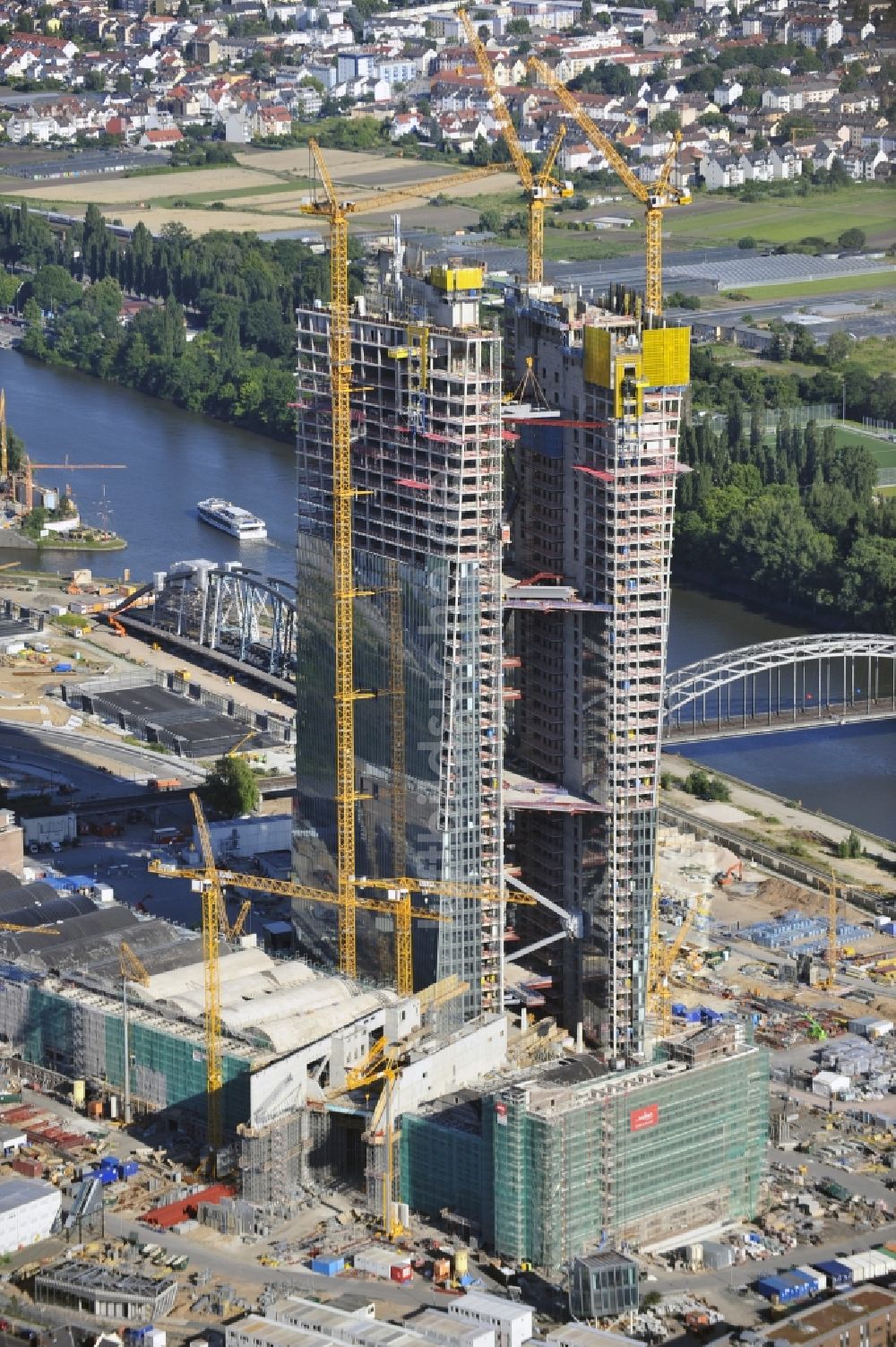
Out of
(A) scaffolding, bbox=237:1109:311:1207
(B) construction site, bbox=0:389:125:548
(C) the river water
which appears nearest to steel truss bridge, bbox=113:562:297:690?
(C) the river water

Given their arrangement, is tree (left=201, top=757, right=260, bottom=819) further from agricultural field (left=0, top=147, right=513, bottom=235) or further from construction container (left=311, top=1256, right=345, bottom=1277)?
agricultural field (left=0, top=147, right=513, bottom=235)

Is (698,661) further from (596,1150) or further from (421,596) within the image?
(596,1150)

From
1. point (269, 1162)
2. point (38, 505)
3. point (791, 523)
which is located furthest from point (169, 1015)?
point (38, 505)

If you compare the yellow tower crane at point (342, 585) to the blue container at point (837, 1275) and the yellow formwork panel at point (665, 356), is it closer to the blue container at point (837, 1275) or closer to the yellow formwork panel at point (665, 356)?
the yellow formwork panel at point (665, 356)

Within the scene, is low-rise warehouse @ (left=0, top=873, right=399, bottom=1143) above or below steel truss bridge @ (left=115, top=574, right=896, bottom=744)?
above

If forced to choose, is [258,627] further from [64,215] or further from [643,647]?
[64,215]

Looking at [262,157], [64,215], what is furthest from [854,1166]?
[262,157]
